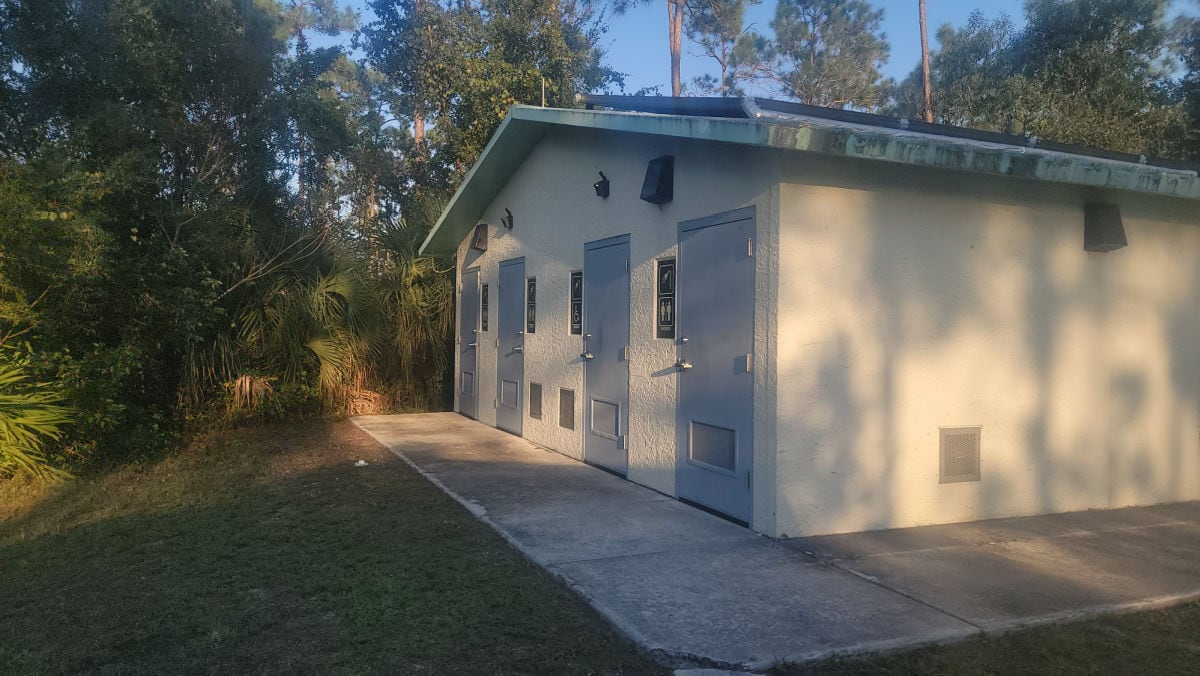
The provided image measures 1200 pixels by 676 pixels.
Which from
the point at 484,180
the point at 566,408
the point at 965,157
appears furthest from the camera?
the point at 484,180

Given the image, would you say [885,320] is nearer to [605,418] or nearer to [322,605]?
[605,418]

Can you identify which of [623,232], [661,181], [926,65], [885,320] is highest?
[926,65]

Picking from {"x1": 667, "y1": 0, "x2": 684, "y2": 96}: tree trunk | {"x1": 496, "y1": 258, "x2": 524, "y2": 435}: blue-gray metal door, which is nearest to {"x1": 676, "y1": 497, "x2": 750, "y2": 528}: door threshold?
{"x1": 496, "y1": 258, "x2": 524, "y2": 435}: blue-gray metal door

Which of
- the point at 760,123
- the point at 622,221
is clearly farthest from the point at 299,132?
the point at 760,123

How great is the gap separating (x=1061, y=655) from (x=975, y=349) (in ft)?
10.1

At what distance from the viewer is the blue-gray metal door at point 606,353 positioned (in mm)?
8141

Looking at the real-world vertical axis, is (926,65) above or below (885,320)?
above

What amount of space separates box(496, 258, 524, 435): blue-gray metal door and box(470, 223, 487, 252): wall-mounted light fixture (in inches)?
33.4

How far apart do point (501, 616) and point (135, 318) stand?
7.56 meters

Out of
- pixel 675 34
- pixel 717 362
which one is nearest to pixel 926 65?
pixel 675 34

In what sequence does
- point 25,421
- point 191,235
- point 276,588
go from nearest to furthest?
point 276,588, point 25,421, point 191,235

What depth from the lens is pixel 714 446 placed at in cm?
661

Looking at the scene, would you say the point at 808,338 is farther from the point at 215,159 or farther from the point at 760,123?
the point at 215,159

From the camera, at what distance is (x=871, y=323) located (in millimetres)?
6137
